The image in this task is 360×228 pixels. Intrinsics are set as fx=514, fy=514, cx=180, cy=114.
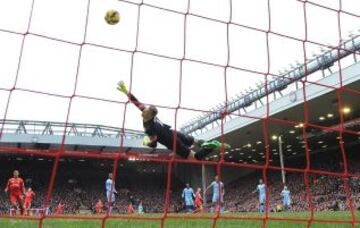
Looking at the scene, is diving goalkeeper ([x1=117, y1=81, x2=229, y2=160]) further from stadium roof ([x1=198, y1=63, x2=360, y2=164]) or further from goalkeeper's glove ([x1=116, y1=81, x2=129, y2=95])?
stadium roof ([x1=198, y1=63, x2=360, y2=164])

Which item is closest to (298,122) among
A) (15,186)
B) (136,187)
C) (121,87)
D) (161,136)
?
(15,186)

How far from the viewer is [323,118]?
25.5m

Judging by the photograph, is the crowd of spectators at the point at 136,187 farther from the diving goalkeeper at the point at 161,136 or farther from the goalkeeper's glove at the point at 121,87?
the goalkeeper's glove at the point at 121,87

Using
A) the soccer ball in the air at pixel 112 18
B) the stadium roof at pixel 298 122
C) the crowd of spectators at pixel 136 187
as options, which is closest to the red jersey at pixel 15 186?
the stadium roof at pixel 298 122

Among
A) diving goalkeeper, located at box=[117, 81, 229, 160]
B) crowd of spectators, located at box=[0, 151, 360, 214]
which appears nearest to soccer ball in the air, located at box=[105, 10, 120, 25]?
diving goalkeeper, located at box=[117, 81, 229, 160]

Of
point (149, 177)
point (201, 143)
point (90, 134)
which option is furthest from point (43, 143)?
point (201, 143)

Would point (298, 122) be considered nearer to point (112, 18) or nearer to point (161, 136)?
point (161, 136)

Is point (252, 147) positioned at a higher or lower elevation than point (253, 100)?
Result: lower

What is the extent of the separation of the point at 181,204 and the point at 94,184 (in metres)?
7.04

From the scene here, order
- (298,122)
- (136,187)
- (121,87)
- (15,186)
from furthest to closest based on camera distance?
(136,187) < (298,122) < (15,186) < (121,87)

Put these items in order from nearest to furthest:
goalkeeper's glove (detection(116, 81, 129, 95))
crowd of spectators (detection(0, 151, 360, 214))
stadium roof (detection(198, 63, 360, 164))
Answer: goalkeeper's glove (detection(116, 81, 129, 95)), stadium roof (detection(198, 63, 360, 164)), crowd of spectators (detection(0, 151, 360, 214))

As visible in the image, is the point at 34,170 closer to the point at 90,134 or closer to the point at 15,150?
the point at 90,134

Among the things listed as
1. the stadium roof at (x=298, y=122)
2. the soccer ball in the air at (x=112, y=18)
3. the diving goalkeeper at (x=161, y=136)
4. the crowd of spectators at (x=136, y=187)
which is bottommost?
the diving goalkeeper at (x=161, y=136)

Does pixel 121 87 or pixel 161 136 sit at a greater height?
pixel 121 87
